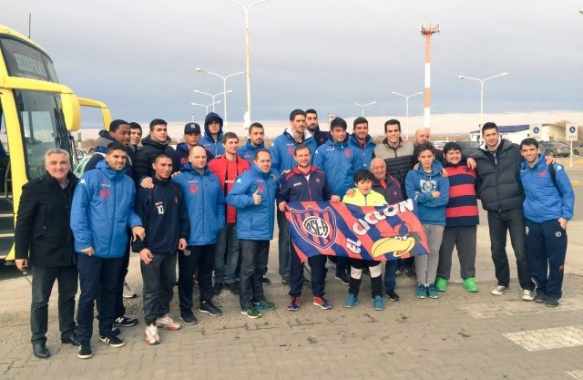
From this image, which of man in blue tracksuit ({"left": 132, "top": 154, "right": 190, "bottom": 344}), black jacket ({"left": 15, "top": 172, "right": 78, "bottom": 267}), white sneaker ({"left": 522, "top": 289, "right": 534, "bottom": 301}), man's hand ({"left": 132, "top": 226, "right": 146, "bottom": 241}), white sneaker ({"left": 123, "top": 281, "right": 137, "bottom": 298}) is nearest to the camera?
black jacket ({"left": 15, "top": 172, "right": 78, "bottom": 267})

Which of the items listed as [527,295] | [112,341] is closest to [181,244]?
[112,341]

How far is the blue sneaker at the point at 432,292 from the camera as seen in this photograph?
6363 mm

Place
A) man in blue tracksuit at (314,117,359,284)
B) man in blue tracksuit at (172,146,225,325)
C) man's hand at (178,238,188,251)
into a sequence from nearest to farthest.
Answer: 1. man's hand at (178,238,188,251)
2. man in blue tracksuit at (172,146,225,325)
3. man in blue tracksuit at (314,117,359,284)

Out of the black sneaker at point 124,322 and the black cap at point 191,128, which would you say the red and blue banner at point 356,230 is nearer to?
the black cap at point 191,128

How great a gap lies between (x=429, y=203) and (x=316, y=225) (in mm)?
1476

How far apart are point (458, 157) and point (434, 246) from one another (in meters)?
1.19

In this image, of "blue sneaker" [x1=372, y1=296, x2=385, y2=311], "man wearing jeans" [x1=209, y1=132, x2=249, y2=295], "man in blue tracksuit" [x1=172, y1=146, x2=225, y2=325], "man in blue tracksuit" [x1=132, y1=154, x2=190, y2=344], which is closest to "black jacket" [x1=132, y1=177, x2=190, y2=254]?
"man in blue tracksuit" [x1=132, y1=154, x2=190, y2=344]

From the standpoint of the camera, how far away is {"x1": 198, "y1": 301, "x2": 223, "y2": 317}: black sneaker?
227 inches

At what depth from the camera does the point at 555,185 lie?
19.4ft

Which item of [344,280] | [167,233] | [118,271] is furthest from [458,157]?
[118,271]

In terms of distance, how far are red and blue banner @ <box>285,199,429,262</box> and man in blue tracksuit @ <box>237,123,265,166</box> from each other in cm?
99

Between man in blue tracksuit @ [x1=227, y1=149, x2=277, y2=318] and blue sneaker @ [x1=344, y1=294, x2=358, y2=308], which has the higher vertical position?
man in blue tracksuit @ [x1=227, y1=149, x2=277, y2=318]

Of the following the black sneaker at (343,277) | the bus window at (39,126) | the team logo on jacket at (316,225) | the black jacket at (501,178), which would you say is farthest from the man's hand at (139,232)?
the black jacket at (501,178)

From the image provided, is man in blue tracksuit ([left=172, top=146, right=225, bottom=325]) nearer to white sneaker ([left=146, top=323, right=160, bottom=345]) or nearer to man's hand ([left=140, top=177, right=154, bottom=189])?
man's hand ([left=140, top=177, right=154, bottom=189])
